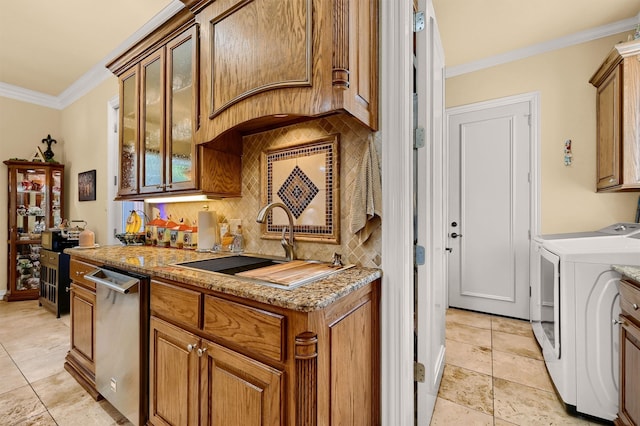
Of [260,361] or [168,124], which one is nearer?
[260,361]

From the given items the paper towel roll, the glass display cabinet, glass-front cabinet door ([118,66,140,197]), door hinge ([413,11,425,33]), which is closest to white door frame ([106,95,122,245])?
glass-front cabinet door ([118,66,140,197])

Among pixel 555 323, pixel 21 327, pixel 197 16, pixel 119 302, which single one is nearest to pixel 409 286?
pixel 555 323

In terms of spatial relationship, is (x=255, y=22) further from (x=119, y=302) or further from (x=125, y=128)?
(x=125, y=128)

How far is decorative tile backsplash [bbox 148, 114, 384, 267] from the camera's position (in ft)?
4.80

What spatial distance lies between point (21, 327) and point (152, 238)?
2.00 meters

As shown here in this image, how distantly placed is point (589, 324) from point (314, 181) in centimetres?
177

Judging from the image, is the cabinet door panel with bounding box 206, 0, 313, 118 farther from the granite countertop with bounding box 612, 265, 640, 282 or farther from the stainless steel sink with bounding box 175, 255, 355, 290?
the granite countertop with bounding box 612, 265, 640, 282

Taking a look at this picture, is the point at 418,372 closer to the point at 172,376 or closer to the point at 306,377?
the point at 306,377

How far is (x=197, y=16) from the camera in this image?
1715 mm

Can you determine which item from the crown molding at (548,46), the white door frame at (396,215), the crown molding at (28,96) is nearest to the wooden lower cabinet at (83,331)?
the white door frame at (396,215)

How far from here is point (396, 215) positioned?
4.37 feet

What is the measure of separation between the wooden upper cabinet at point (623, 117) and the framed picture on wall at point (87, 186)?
543 centimetres

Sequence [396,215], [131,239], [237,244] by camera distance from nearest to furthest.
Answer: [396,215] → [237,244] → [131,239]

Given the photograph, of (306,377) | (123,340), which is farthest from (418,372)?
(123,340)
